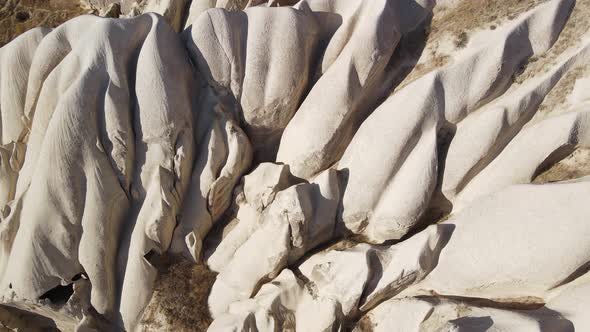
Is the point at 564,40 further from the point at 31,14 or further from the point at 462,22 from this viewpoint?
Result: the point at 31,14

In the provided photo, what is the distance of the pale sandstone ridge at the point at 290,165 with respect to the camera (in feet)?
11.0

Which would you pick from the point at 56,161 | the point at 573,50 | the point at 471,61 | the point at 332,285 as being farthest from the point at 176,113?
the point at 573,50

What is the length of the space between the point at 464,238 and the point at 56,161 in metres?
3.62

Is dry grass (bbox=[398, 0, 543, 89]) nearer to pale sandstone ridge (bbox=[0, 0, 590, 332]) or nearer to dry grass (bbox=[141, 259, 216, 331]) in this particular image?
pale sandstone ridge (bbox=[0, 0, 590, 332])

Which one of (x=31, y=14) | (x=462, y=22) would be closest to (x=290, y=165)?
(x=462, y=22)

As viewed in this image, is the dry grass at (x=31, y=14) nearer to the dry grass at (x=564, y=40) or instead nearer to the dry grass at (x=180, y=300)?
the dry grass at (x=180, y=300)

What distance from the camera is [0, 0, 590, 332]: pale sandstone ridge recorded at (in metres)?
3.36

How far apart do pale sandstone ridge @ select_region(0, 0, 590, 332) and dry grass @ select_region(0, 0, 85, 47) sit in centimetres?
424

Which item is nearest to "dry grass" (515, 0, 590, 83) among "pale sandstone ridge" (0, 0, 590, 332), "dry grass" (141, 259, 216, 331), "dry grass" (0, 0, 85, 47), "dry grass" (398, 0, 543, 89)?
"pale sandstone ridge" (0, 0, 590, 332)

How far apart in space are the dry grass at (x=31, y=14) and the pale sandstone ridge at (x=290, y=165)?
4241mm

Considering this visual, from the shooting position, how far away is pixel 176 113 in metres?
4.00

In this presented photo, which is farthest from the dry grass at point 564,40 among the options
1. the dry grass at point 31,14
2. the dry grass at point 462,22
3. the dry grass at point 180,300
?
the dry grass at point 31,14

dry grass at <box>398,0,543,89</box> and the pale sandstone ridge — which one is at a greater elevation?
dry grass at <box>398,0,543,89</box>

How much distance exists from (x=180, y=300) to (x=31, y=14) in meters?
7.25
